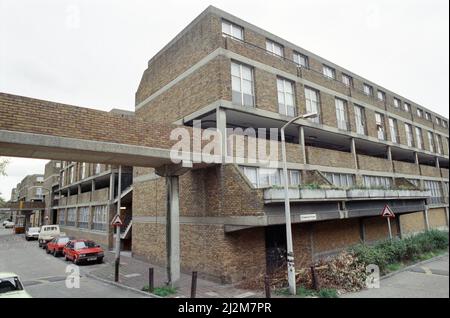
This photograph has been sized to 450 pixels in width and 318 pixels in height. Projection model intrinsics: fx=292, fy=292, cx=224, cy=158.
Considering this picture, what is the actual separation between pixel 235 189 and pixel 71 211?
1364 inches

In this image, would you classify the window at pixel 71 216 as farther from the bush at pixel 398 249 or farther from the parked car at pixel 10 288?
the bush at pixel 398 249

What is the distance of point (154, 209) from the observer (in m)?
18.8

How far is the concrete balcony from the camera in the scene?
11.7 m

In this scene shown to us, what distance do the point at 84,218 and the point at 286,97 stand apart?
27559 millimetres

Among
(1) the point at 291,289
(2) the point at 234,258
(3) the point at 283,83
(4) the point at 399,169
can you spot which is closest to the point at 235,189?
(2) the point at 234,258

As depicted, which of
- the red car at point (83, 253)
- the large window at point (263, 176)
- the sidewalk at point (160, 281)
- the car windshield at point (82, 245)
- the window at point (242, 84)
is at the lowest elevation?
the sidewalk at point (160, 281)

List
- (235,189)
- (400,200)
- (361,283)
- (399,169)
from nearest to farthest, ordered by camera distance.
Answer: (361,283) < (235,189) < (400,200) < (399,169)

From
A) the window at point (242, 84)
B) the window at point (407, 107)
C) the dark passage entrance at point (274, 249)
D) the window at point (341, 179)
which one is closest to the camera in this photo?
the dark passage entrance at point (274, 249)

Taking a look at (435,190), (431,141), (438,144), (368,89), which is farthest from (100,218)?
(438,144)

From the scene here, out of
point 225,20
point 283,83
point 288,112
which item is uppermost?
point 225,20

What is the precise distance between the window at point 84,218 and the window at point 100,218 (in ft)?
7.92

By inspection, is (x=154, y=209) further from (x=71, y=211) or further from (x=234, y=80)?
(x=71, y=211)

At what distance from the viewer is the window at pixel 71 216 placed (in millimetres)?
37469

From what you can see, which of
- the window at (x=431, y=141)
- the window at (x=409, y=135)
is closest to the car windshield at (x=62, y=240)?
the window at (x=409, y=135)
